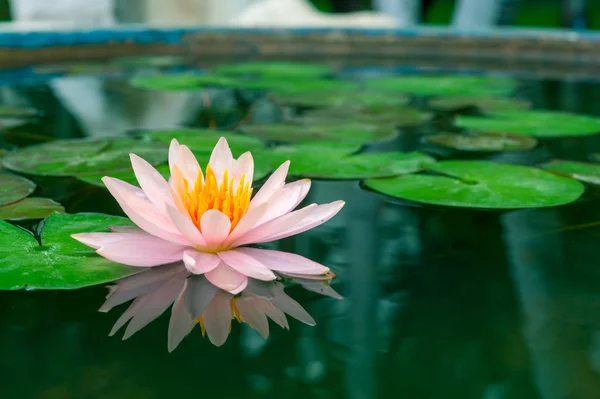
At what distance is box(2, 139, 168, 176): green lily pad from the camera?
1269mm

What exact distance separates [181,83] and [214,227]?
162 centimetres

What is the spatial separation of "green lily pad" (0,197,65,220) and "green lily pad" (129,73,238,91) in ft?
4.05

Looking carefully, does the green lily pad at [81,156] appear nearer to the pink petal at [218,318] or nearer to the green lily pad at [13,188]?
the green lily pad at [13,188]

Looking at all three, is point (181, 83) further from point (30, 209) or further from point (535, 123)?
point (30, 209)

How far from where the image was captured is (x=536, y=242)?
3.26 feet

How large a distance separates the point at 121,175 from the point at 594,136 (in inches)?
41.2

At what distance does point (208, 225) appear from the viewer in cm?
76

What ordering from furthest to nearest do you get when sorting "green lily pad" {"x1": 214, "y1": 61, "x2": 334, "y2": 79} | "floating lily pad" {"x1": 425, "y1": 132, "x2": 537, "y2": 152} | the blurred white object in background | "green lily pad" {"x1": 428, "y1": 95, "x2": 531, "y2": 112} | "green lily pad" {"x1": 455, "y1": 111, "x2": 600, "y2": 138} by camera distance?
the blurred white object in background → "green lily pad" {"x1": 214, "y1": 61, "x2": 334, "y2": 79} → "green lily pad" {"x1": 428, "y1": 95, "x2": 531, "y2": 112} → "green lily pad" {"x1": 455, "y1": 111, "x2": 600, "y2": 138} → "floating lily pad" {"x1": 425, "y1": 132, "x2": 537, "y2": 152}

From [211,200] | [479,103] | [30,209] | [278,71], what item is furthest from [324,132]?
[278,71]

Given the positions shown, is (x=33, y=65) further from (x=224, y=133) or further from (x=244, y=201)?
(x=244, y=201)

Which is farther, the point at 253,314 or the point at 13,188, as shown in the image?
the point at 13,188

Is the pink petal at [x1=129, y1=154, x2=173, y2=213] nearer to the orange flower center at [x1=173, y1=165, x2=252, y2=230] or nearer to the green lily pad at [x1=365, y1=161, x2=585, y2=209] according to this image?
the orange flower center at [x1=173, y1=165, x2=252, y2=230]

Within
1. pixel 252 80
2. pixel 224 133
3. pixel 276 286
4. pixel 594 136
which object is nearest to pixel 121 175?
pixel 224 133

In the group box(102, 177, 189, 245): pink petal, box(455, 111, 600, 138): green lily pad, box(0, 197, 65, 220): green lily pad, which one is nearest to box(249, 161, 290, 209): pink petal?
box(102, 177, 189, 245): pink petal
